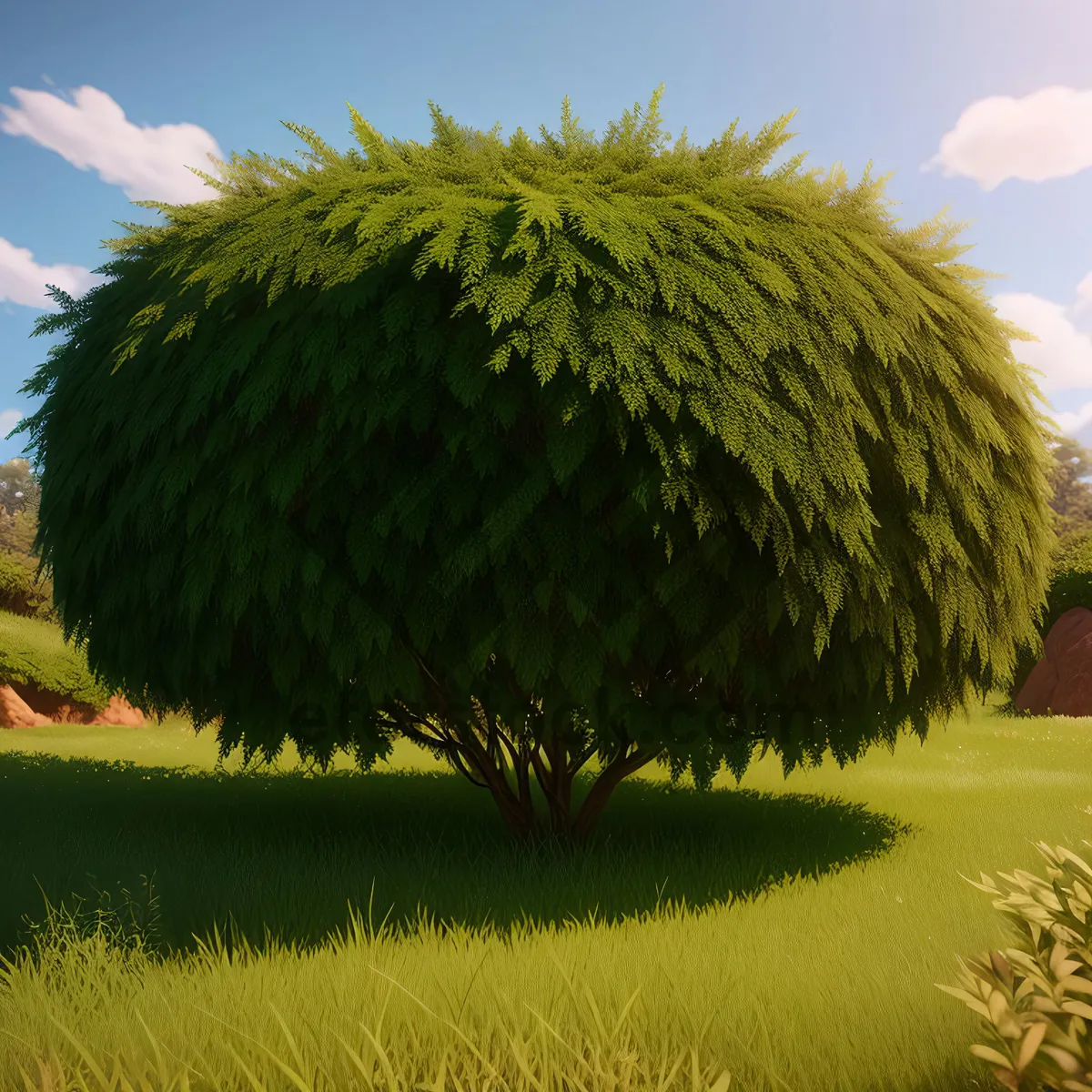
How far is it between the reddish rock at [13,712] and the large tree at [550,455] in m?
14.4

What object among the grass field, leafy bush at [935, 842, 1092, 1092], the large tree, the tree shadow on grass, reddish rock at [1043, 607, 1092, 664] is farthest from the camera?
reddish rock at [1043, 607, 1092, 664]

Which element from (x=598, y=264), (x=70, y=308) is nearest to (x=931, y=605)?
(x=598, y=264)

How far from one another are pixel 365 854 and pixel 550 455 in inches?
163

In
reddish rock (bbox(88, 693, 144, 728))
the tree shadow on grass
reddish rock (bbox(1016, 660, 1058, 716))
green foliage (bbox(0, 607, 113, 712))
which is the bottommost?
reddish rock (bbox(88, 693, 144, 728))

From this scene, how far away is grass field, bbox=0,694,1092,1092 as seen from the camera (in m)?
3.56

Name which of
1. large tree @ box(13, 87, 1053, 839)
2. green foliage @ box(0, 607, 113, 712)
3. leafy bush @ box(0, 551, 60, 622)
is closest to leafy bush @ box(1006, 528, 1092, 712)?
large tree @ box(13, 87, 1053, 839)

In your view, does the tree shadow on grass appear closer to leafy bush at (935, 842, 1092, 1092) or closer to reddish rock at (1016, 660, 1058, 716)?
leafy bush at (935, 842, 1092, 1092)

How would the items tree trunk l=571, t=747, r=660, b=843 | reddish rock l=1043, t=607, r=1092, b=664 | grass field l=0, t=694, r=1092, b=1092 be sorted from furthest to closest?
reddish rock l=1043, t=607, r=1092, b=664
tree trunk l=571, t=747, r=660, b=843
grass field l=0, t=694, r=1092, b=1092

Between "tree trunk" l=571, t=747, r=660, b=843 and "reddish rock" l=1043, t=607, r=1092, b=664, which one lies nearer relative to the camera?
"tree trunk" l=571, t=747, r=660, b=843

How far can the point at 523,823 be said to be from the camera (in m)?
7.73

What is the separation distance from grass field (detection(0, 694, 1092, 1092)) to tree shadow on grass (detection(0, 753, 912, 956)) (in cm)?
4

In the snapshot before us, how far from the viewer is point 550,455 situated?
16.1ft

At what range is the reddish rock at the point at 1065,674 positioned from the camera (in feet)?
65.1

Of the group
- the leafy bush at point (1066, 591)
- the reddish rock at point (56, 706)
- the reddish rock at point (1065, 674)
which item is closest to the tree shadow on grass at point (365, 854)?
the reddish rock at point (56, 706)
